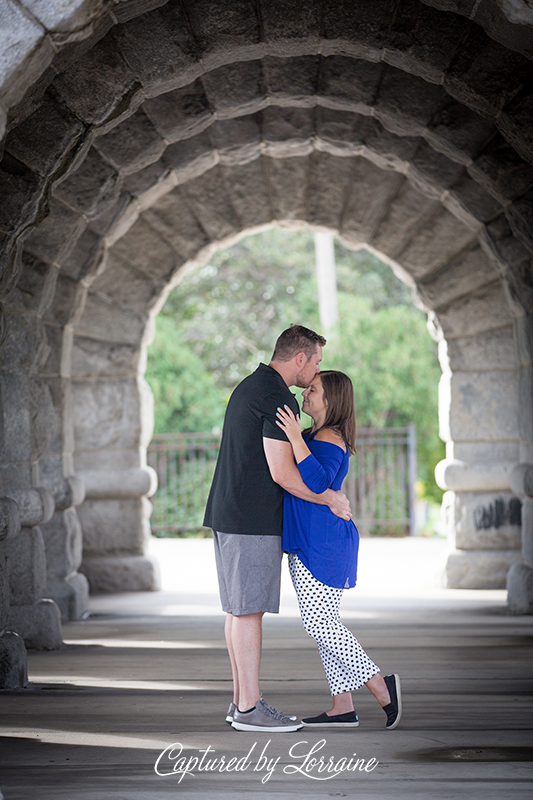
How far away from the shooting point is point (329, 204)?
6258 millimetres

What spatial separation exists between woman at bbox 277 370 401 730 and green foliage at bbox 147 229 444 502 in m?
8.61

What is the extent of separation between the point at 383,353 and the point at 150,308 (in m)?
5.84

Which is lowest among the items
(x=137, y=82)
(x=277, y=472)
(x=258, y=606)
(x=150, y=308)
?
(x=258, y=606)

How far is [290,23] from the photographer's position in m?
3.55

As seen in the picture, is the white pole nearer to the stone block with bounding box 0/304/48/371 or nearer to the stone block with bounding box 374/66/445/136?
the stone block with bounding box 374/66/445/136

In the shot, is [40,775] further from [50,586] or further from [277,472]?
[50,586]

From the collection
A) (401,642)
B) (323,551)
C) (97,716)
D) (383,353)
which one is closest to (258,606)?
(323,551)

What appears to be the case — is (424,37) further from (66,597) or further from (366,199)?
(66,597)

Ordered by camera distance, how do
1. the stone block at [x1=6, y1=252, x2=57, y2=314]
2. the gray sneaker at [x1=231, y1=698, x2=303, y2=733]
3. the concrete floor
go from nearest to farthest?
the concrete floor < the gray sneaker at [x1=231, y1=698, x2=303, y2=733] < the stone block at [x1=6, y1=252, x2=57, y2=314]

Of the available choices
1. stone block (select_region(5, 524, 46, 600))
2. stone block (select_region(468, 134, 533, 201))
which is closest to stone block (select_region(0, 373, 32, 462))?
stone block (select_region(5, 524, 46, 600))

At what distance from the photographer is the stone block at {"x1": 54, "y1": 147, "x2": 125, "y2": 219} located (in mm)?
4336

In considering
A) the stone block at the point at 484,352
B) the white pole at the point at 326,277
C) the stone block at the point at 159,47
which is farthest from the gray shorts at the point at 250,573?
the white pole at the point at 326,277

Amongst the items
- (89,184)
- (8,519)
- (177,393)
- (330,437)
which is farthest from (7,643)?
(177,393)

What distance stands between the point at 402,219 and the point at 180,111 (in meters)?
2.29
